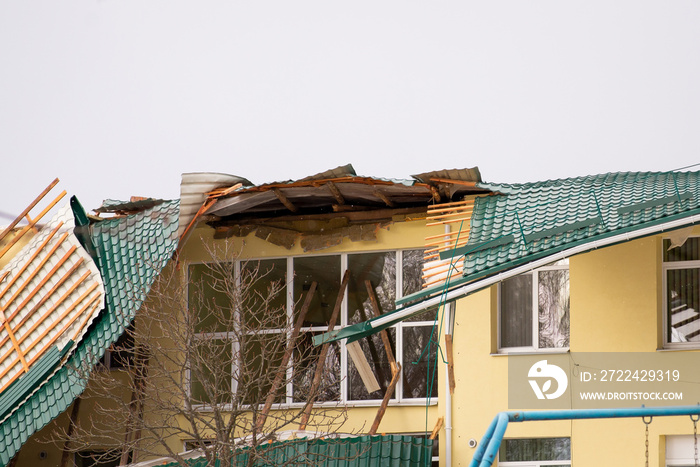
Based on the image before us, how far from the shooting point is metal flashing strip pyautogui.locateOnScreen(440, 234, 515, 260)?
47.0 ft

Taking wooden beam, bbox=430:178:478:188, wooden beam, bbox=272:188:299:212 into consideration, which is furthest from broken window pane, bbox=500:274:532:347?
wooden beam, bbox=272:188:299:212

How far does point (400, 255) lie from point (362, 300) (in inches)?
37.7

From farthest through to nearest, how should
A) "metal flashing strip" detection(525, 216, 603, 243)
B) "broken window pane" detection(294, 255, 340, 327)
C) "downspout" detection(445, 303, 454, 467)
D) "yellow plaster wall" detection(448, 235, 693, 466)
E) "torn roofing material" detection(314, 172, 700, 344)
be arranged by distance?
1. "broken window pane" detection(294, 255, 340, 327)
2. "downspout" detection(445, 303, 454, 467)
3. "yellow plaster wall" detection(448, 235, 693, 466)
4. "metal flashing strip" detection(525, 216, 603, 243)
5. "torn roofing material" detection(314, 172, 700, 344)

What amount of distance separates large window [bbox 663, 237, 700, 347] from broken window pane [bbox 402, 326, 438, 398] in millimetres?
3497

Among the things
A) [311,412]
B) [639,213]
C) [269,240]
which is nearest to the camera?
[639,213]

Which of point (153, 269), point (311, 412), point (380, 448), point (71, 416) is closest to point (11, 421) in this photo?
point (71, 416)

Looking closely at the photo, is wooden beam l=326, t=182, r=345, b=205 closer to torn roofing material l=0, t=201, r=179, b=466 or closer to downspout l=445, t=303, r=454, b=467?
downspout l=445, t=303, r=454, b=467

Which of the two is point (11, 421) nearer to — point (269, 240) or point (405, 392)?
point (269, 240)

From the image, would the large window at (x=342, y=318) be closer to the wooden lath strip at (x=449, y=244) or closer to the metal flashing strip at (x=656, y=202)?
the wooden lath strip at (x=449, y=244)

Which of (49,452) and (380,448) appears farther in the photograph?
(49,452)

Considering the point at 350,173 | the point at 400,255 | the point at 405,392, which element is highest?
the point at 350,173

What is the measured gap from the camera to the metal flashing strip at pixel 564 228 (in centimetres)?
1390

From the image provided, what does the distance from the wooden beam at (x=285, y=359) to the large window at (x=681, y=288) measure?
17.7 ft

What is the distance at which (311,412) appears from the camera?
54.4 feet
